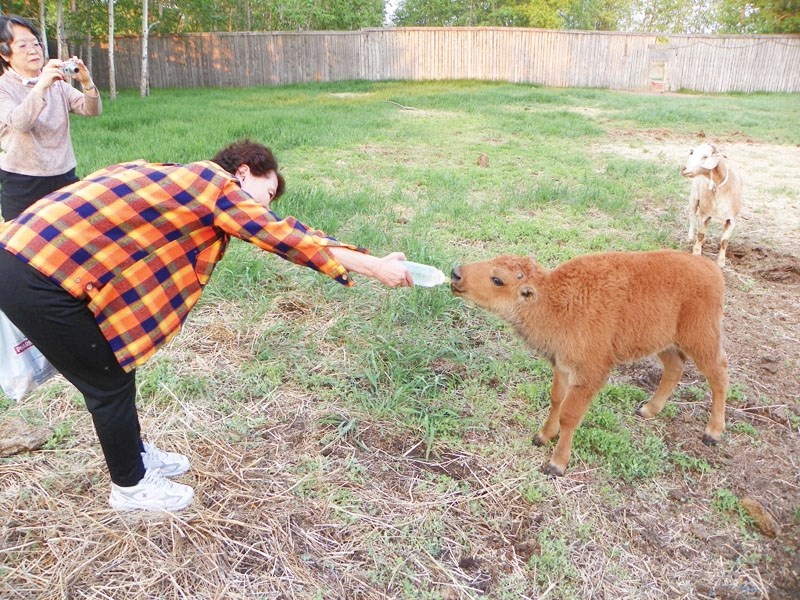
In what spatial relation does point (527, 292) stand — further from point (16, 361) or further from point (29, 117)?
point (29, 117)

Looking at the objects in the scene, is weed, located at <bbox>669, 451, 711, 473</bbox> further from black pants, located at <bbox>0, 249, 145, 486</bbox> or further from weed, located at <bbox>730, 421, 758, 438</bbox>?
black pants, located at <bbox>0, 249, 145, 486</bbox>

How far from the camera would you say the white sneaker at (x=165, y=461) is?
10.1ft

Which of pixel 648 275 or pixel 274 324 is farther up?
pixel 648 275

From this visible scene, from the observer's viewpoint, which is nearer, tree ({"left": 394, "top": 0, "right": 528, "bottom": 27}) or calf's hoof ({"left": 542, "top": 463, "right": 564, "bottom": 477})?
calf's hoof ({"left": 542, "top": 463, "right": 564, "bottom": 477})

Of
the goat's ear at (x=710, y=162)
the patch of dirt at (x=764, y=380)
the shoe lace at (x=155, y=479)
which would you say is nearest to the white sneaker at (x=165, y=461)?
the shoe lace at (x=155, y=479)

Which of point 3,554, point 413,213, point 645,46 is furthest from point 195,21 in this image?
point 3,554

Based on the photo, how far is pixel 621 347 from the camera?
3418 mm

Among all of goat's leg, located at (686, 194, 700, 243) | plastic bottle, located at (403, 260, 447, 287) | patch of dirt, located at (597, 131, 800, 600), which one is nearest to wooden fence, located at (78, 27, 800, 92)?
patch of dirt, located at (597, 131, 800, 600)

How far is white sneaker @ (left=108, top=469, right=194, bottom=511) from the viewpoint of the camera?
2.81 metres

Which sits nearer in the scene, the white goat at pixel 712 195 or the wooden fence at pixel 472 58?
the white goat at pixel 712 195

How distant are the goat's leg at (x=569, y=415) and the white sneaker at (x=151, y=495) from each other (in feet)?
6.65

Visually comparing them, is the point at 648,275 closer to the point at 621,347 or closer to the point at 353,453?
the point at 621,347

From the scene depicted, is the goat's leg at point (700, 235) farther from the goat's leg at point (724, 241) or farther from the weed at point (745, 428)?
the weed at point (745, 428)

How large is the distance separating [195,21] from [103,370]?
32.3m
